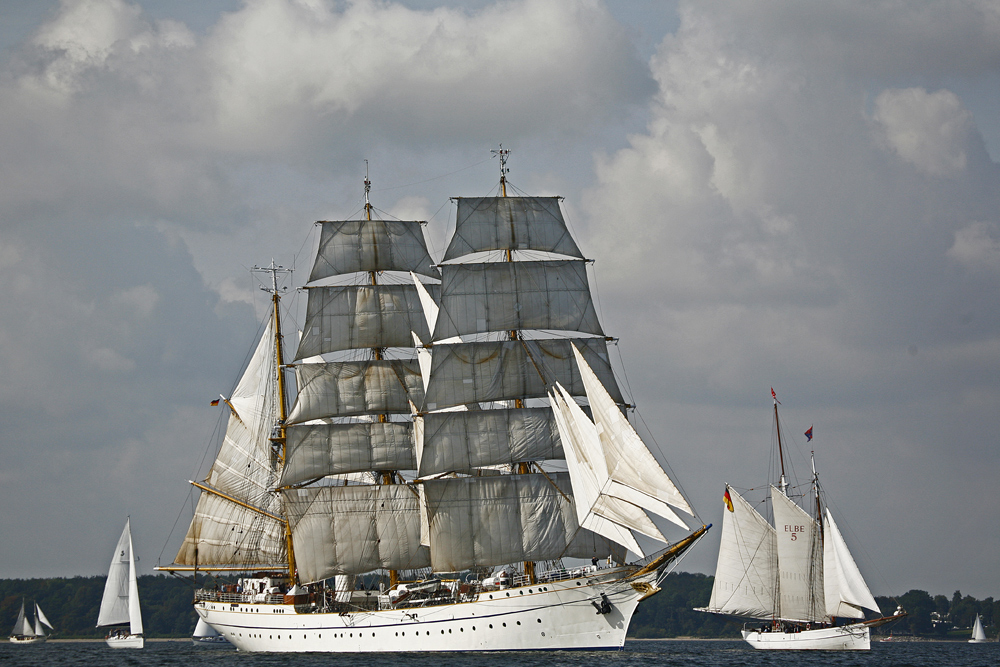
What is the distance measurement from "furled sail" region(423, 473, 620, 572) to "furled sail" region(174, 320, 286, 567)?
1927cm

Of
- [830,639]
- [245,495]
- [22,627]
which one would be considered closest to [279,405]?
[245,495]

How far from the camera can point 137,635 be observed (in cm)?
12962

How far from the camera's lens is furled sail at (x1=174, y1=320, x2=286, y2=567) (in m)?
93.6

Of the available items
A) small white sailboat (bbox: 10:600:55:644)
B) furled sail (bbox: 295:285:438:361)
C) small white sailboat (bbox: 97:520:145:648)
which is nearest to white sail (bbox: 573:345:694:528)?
furled sail (bbox: 295:285:438:361)

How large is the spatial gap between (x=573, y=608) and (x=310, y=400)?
93.7 ft

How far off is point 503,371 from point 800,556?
3396cm

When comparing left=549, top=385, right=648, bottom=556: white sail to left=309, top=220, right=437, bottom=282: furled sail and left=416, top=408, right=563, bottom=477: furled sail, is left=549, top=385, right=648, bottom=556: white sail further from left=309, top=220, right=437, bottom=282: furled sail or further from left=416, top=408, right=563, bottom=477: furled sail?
left=309, top=220, right=437, bottom=282: furled sail

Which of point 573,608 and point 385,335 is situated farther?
point 385,335

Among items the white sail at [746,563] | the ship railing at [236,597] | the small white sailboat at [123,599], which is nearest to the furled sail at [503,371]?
the ship railing at [236,597]

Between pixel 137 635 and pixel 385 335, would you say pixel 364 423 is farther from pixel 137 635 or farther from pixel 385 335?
pixel 137 635

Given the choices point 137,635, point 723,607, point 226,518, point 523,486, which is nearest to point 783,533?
point 723,607

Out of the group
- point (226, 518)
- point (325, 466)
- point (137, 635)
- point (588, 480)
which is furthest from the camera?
point (137, 635)

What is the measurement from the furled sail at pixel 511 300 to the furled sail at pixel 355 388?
1069 centimetres

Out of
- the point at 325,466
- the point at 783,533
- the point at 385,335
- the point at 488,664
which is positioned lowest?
the point at 488,664
